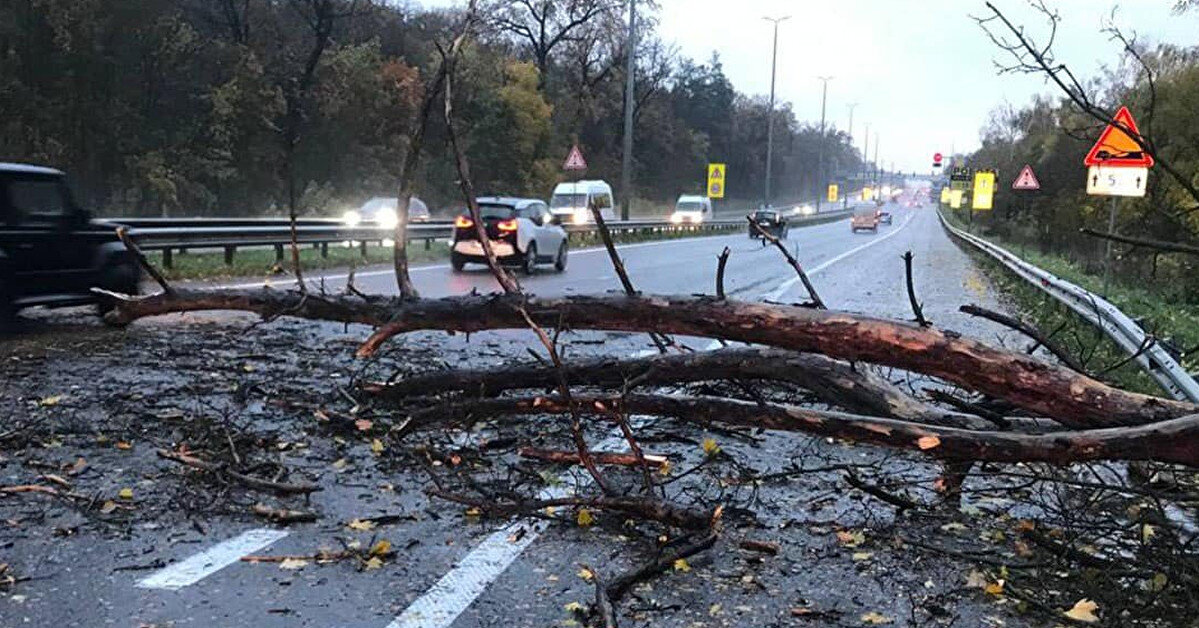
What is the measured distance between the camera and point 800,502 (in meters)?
4.94

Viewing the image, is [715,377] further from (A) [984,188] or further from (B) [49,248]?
(A) [984,188]

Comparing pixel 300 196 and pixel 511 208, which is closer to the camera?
pixel 511 208

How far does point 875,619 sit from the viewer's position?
3533 millimetres

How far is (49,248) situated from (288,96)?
37.1 meters

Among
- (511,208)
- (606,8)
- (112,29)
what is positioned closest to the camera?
(511,208)

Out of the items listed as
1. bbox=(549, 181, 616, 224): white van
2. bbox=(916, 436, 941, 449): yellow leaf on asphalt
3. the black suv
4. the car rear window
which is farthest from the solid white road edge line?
bbox=(549, 181, 616, 224): white van

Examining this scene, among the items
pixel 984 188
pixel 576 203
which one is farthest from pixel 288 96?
pixel 984 188

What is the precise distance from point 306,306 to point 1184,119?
21000 mm

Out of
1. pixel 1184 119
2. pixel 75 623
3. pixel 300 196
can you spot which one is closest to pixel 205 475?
pixel 75 623

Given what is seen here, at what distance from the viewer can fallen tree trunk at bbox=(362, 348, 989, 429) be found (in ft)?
14.7

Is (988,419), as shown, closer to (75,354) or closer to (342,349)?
(342,349)

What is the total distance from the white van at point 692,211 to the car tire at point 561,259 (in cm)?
2527

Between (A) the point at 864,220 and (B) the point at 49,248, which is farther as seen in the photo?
(A) the point at 864,220

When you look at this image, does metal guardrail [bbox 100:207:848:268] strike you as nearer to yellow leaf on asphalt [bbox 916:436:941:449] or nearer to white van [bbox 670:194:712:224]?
yellow leaf on asphalt [bbox 916:436:941:449]
